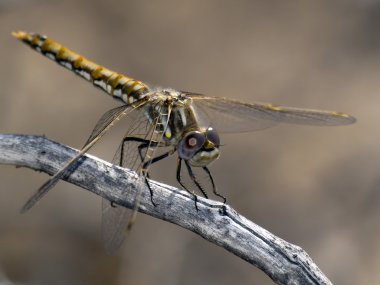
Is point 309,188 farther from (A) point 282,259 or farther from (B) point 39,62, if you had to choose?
(A) point 282,259

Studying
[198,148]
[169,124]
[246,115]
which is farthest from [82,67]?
[198,148]

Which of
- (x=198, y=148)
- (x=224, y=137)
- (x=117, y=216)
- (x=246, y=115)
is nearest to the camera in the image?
(x=117, y=216)

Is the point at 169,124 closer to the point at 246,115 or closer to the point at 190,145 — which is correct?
the point at 190,145

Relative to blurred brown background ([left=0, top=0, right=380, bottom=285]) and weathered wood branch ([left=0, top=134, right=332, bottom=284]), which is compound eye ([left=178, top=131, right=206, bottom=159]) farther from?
blurred brown background ([left=0, top=0, right=380, bottom=285])

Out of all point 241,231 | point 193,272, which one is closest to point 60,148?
point 241,231

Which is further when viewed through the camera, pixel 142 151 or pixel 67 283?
pixel 67 283

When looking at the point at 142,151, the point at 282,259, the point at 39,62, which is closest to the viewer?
the point at 282,259

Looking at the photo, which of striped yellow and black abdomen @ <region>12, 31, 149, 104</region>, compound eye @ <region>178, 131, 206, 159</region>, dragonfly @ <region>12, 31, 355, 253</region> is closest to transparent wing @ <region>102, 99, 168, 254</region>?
dragonfly @ <region>12, 31, 355, 253</region>

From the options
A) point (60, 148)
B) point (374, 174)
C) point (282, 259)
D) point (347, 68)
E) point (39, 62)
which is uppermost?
point (347, 68)
